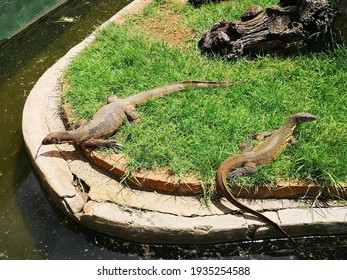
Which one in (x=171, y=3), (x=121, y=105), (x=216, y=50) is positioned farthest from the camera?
(x=171, y=3)

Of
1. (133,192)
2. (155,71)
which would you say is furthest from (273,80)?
(133,192)

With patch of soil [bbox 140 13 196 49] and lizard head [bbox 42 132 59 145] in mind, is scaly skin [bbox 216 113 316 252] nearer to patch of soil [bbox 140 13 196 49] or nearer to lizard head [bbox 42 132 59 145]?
lizard head [bbox 42 132 59 145]

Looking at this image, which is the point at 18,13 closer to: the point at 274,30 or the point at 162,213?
the point at 274,30

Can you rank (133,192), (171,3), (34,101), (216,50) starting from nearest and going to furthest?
1. (133,192)
2. (34,101)
3. (216,50)
4. (171,3)

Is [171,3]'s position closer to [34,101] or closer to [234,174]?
[34,101]

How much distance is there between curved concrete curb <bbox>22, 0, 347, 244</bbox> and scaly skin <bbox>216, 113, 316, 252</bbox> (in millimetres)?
162

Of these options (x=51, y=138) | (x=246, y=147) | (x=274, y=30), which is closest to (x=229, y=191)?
(x=246, y=147)

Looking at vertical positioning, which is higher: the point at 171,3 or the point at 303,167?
the point at 171,3

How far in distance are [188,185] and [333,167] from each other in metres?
1.51

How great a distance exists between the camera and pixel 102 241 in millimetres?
4832

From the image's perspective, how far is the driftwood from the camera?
6629 mm

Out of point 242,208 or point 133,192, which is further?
point 133,192

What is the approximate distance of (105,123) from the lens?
17.7 ft

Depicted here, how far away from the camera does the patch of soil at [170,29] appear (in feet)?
23.9
